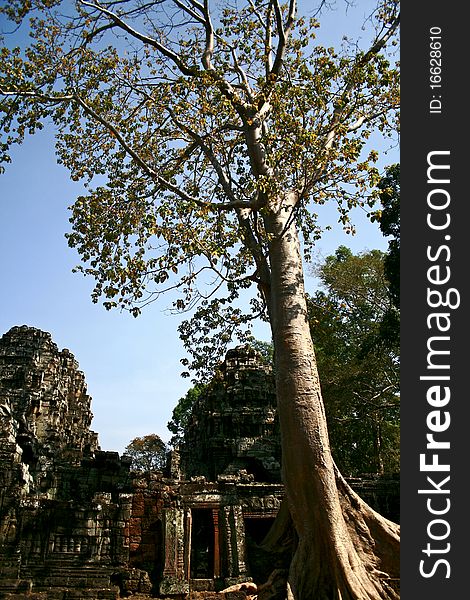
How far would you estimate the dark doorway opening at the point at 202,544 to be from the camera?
10.6m

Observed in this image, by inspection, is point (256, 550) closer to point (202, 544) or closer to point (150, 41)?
point (202, 544)

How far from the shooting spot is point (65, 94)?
25.6ft

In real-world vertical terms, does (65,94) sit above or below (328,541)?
above

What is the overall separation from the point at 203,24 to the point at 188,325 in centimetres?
513

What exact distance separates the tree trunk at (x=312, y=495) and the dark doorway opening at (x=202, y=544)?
478cm

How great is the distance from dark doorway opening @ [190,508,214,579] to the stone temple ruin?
0.07ft

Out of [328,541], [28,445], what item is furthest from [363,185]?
[28,445]

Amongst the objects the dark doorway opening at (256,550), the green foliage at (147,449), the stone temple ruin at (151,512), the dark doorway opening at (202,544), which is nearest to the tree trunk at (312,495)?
the stone temple ruin at (151,512)

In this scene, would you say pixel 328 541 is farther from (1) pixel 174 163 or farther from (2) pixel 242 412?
(2) pixel 242 412

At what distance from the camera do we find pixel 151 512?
10.2 m

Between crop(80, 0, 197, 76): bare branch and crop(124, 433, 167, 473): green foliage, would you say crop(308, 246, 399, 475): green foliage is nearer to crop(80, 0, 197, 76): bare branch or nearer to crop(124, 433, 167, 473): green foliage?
crop(80, 0, 197, 76): bare branch

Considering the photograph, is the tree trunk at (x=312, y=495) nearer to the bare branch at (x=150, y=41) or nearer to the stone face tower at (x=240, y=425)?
the bare branch at (x=150, y=41)

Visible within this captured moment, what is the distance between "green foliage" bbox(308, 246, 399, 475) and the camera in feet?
58.9

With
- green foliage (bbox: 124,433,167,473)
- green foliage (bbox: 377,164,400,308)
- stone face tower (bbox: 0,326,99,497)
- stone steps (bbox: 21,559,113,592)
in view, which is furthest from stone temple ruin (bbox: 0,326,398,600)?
green foliage (bbox: 124,433,167,473)
